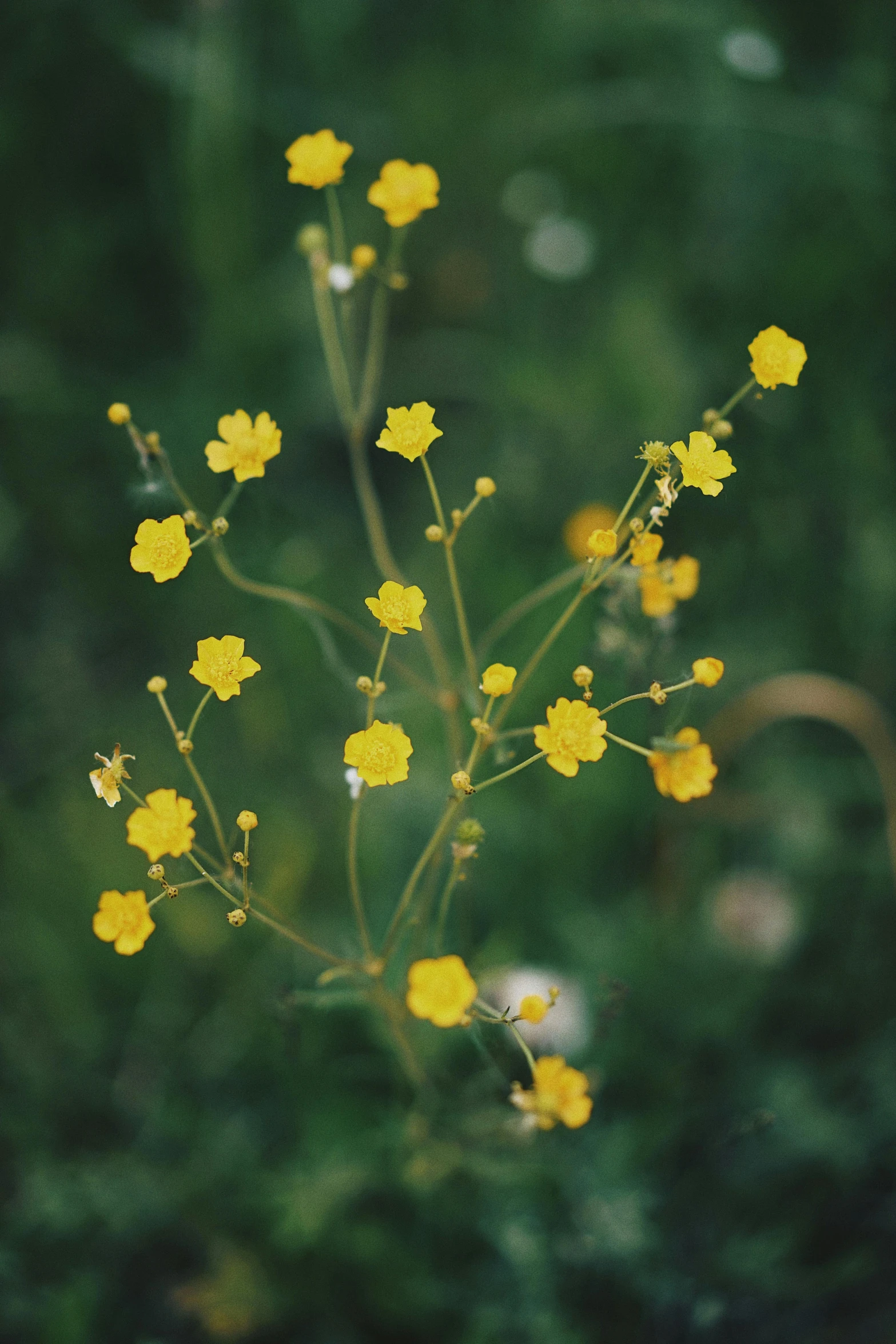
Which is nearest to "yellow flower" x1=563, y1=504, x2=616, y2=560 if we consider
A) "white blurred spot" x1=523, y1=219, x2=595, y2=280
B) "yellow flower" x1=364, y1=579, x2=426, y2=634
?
"white blurred spot" x1=523, y1=219, x2=595, y2=280

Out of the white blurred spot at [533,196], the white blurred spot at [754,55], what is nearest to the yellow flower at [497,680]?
the white blurred spot at [754,55]

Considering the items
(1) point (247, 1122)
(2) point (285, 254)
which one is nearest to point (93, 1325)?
(1) point (247, 1122)

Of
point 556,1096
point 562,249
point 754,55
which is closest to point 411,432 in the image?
point 556,1096

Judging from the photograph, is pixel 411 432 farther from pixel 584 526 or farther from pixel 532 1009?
pixel 584 526

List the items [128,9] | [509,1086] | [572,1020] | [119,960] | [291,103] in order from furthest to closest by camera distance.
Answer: [291,103] → [128,9] → [119,960] → [572,1020] → [509,1086]

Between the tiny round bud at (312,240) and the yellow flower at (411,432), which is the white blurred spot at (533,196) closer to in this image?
the tiny round bud at (312,240)

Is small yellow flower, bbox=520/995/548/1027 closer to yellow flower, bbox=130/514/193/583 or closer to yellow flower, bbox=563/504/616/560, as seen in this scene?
yellow flower, bbox=130/514/193/583

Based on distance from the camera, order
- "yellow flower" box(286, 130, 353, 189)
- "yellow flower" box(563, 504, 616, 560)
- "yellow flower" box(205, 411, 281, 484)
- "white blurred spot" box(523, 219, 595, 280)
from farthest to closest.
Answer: "white blurred spot" box(523, 219, 595, 280)
"yellow flower" box(563, 504, 616, 560)
"yellow flower" box(286, 130, 353, 189)
"yellow flower" box(205, 411, 281, 484)

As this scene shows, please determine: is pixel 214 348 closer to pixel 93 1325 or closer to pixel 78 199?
pixel 78 199
